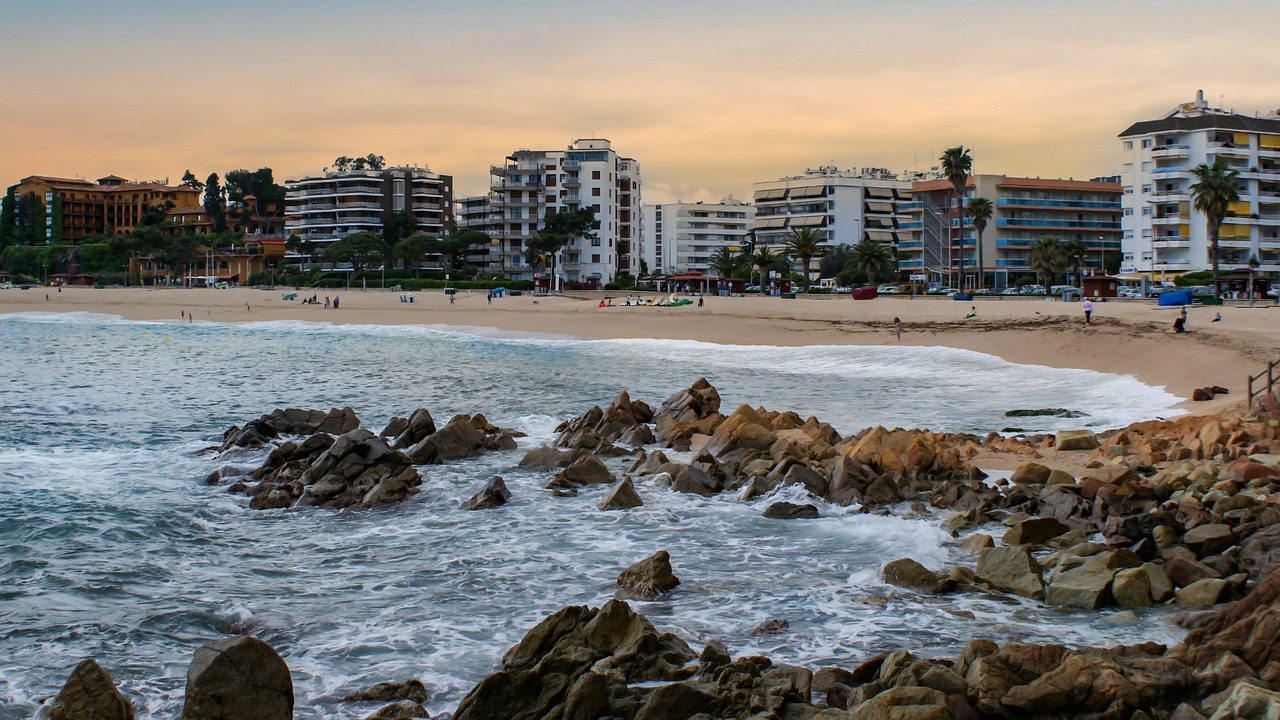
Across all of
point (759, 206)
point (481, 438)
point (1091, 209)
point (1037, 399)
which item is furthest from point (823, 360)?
point (759, 206)

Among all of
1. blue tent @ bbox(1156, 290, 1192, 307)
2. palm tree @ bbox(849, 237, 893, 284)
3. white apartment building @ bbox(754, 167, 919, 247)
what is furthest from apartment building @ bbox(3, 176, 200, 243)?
blue tent @ bbox(1156, 290, 1192, 307)

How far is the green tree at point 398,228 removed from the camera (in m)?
133

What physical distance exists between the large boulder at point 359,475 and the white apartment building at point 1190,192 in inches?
3537

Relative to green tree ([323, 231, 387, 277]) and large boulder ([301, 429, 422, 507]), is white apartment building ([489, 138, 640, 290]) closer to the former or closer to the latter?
green tree ([323, 231, 387, 277])

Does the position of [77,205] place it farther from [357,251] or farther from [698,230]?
[698,230]

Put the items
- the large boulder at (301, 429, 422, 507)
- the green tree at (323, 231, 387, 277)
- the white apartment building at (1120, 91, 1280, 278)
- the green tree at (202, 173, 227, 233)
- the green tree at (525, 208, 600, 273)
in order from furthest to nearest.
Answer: the green tree at (202, 173, 227, 233)
the green tree at (323, 231, 387, 277)
the green tree at (525, 208, 600, 273)
the white apartment building at (1120, 91, 1280, 278)
the large boulder at (301, 429, 422, 507)

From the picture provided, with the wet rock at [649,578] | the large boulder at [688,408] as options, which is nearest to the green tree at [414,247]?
the large boulder at [688,408]

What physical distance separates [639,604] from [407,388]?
78.6 feet

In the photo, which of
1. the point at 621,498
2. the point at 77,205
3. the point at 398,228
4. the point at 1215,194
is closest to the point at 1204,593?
the point at 621,498

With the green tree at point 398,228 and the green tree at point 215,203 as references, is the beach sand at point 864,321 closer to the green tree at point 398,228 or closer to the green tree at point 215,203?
the green tree at point 398,228

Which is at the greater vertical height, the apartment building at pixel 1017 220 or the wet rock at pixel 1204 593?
the apartment building at pixel 1017 220

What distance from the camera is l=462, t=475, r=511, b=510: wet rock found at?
16078 mm

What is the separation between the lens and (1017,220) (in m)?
115

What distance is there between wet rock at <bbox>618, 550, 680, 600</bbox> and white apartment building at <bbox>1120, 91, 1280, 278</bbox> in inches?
3643
